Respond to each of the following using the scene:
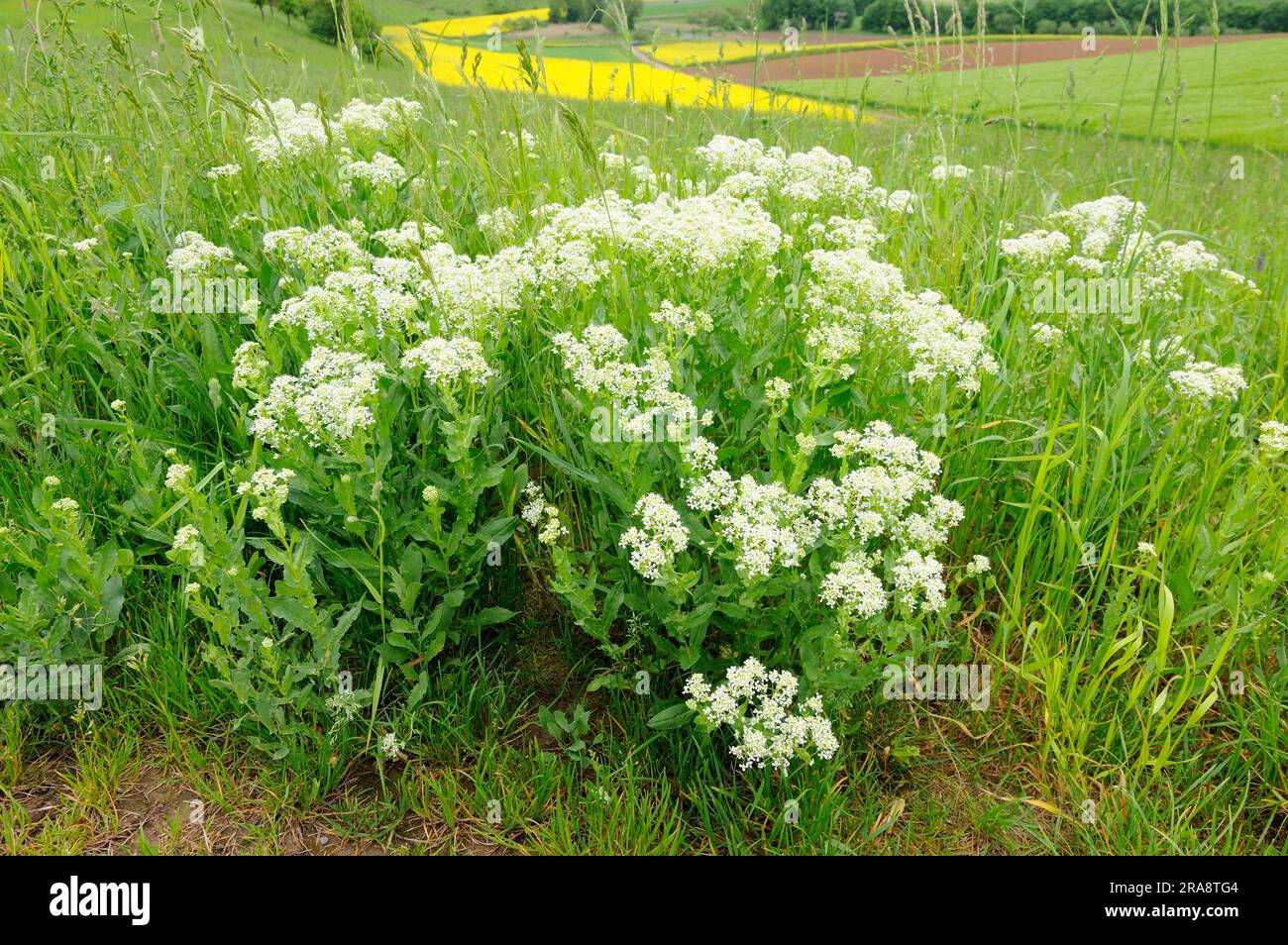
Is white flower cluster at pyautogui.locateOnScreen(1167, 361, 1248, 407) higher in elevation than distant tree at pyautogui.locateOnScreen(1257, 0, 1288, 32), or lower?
lower

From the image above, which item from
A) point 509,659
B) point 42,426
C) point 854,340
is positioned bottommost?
point 509,659

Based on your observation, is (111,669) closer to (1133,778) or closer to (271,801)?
(271,801)

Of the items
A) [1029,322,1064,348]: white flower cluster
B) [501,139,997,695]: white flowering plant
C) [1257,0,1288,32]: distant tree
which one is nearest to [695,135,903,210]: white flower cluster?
[501,139,997,695]: white flowering plant

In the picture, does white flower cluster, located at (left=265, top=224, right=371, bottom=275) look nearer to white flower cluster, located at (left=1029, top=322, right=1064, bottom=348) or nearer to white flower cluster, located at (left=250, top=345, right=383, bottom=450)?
white flower cluster, located at (left=250, top=345, right=383, bottom=450)

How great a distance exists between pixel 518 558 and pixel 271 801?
1177mm

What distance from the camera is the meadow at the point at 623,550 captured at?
260cm

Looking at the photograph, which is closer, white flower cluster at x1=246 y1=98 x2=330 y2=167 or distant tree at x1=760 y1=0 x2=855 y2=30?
white flower cluster at x1=246 y1=98 x2=330 y2=167

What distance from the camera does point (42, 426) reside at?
3289 millimetres

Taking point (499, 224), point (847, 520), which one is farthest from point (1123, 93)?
point (499, 224)

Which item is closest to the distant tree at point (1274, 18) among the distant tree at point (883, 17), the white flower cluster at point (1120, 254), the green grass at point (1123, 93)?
the green grass at point (1123, 93)

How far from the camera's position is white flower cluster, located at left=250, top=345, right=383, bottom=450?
8.42ft

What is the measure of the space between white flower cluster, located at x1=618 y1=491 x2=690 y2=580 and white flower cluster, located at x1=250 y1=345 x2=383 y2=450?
0.92m

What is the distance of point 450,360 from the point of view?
2693mm
